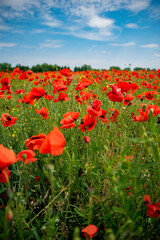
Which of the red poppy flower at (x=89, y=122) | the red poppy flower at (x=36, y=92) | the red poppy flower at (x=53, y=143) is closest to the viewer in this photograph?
the red poppy flower at (x=53, y=143)

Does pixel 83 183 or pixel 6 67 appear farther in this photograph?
pixel 6 67

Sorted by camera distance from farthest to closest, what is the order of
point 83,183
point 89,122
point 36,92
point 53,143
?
1. point 36,92
2. point 83,183
3. point 89,122
4. point 53,143

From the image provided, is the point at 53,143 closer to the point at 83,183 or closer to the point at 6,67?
the point at 83,183

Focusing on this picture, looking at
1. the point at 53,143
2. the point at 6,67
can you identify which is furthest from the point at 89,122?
the point at 6,67

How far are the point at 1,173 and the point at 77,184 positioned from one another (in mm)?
753

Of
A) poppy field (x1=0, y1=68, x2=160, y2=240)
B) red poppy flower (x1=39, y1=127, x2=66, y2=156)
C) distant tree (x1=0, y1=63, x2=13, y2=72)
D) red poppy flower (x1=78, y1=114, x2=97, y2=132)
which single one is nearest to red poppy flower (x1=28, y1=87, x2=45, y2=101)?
poppy field (x1=0, y1=68, x2=160, y2=240)

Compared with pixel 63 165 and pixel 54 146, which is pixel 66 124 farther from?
pixel 63 165

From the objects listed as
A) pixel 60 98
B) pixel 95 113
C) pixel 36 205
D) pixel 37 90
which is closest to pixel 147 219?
pixel 95 113

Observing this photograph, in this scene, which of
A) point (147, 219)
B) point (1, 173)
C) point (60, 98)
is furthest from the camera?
point (60, 98)

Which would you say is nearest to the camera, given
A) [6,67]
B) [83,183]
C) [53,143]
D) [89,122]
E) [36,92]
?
[53,143]

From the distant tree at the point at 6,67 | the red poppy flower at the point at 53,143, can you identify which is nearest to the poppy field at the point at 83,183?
the red poppy flower at the point at 53,143

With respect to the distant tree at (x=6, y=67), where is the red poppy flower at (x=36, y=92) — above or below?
below

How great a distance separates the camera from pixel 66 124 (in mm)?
1181

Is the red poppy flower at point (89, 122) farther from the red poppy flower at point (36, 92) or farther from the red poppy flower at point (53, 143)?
the red poppy flower at point (36, 92)
